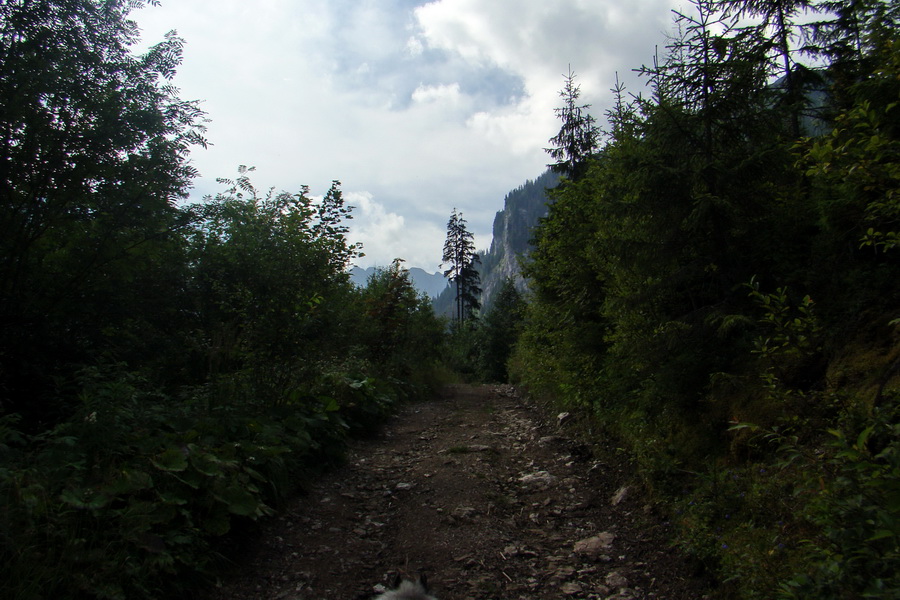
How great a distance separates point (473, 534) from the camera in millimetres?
4250

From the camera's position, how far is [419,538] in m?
4.25

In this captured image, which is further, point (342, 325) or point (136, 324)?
point (342, 325)

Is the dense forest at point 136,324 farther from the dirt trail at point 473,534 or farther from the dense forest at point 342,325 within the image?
the dirt trail at point 473,534

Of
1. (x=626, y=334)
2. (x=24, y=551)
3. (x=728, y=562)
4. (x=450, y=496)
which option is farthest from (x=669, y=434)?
(x=24, y=551)

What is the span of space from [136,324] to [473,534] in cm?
505

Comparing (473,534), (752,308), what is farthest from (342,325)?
(752,308)

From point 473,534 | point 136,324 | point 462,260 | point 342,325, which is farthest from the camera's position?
point 462,260

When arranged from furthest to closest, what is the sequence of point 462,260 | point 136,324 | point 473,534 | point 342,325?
point 462,260
point 342,325
point 136,324
point 473,534

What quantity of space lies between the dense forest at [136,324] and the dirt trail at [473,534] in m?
0.47

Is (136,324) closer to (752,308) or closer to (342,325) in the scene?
(342,325)

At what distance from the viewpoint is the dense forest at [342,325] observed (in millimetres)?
2670

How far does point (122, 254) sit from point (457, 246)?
3713 cm

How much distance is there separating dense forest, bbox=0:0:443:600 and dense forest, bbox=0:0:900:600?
3cm

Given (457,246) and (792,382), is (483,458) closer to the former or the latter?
(792,382)
